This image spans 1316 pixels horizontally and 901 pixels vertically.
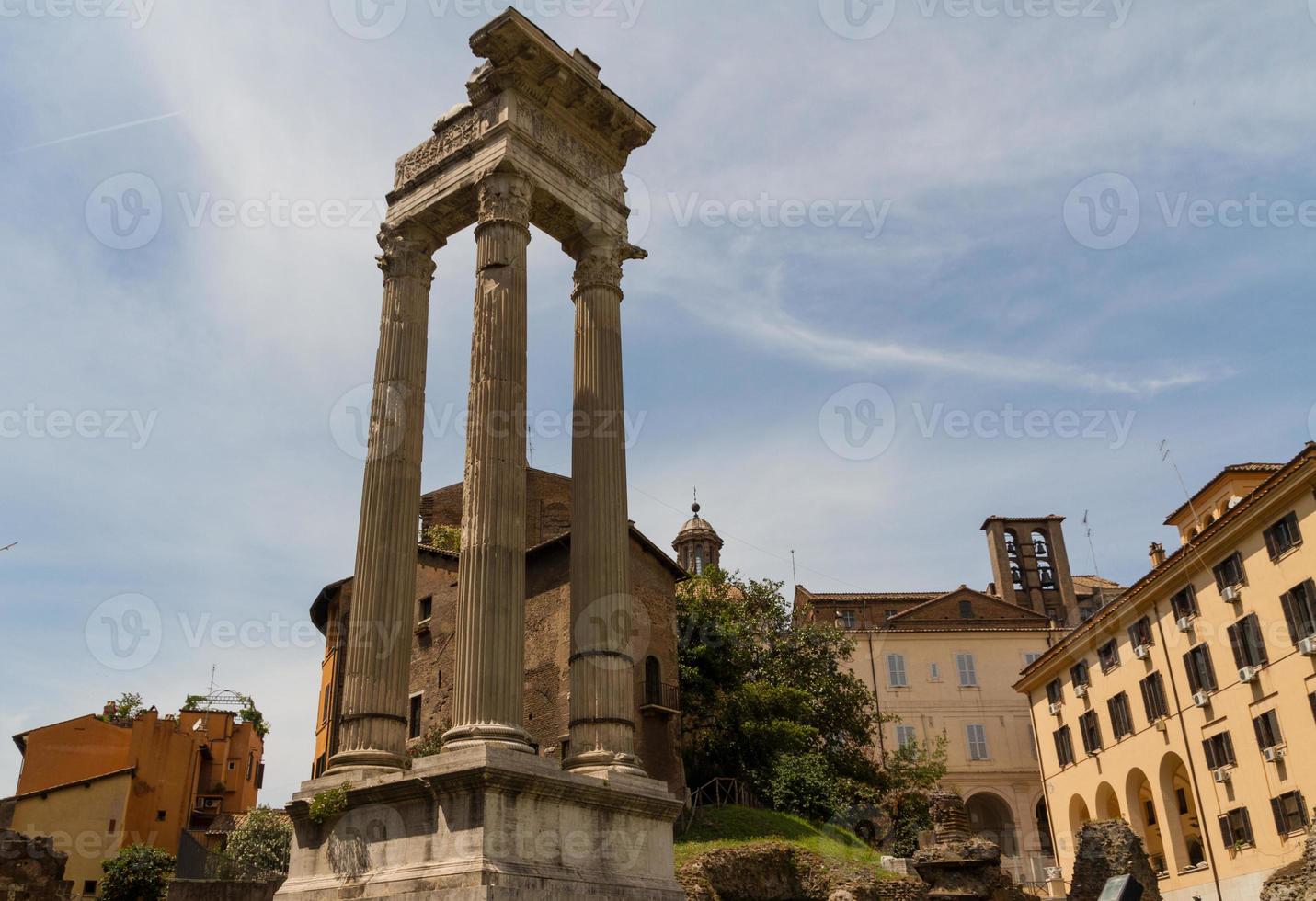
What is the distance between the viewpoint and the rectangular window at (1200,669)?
31344 mm

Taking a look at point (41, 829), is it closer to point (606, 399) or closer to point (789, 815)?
A: point (789, 815)

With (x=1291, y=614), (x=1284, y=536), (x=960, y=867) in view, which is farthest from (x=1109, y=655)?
(x=960, y=867)

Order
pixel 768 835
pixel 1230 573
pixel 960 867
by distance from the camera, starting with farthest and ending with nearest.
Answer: pixel 1230 573
pixel 768 835
pixel 960 867

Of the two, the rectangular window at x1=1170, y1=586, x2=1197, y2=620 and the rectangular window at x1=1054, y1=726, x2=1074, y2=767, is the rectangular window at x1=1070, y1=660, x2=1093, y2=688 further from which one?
the rectangular window at x1=1170, y1=586, x2=1197, y2=620

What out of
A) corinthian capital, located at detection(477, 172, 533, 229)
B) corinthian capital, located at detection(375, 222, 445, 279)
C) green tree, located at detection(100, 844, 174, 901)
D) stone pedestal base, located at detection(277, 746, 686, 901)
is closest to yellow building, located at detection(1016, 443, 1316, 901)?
stone pedestal base, located at detection(277, 746, 686, 901)

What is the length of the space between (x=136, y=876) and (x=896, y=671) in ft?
114

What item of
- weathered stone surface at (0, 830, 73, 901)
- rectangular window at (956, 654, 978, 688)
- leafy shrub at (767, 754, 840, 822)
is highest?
rectangular window at (956, 654, 978, 688)

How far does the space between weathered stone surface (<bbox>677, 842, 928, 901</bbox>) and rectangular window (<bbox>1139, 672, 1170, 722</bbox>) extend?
12.6 metres

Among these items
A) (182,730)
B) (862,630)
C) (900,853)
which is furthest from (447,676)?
(862,630)

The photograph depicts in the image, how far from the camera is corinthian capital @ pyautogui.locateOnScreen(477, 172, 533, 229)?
16703 millimetres

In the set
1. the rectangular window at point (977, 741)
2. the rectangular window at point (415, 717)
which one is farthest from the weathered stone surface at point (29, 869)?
the rectangular window at point (977, 741)

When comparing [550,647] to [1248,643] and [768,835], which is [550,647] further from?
[1248,643]

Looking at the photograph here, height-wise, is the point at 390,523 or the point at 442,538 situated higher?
the point at 442,538

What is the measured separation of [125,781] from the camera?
145ft
